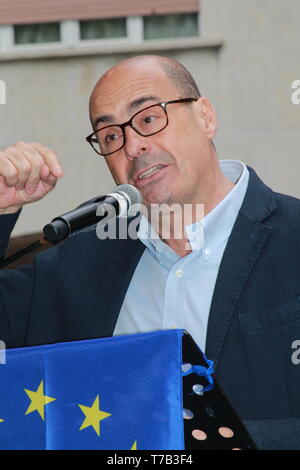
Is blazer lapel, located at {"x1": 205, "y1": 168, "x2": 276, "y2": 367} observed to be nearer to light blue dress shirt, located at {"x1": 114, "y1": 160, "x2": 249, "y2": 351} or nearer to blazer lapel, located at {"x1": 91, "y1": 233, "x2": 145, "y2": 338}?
light blue dress shirt, located at {"x1": 114, "y1": 160, "x2": 249, "y2": 351}

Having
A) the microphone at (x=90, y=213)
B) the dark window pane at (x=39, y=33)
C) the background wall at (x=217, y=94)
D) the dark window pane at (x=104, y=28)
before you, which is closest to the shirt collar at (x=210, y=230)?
the microphone at (x=90, y=213)

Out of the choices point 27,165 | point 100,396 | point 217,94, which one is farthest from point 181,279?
point 217,94

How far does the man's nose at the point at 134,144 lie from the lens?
6.93 feet

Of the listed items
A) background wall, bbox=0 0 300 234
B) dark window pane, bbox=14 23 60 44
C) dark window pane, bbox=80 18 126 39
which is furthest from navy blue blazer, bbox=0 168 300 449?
dark window pane, bbox=14 23 60 44

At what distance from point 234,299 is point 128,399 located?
31.5 inches

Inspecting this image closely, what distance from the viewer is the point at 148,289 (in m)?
2.19

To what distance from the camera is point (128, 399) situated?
1.20 m

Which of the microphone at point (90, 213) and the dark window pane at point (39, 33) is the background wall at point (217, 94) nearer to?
the dark window pane at point (39, 33)

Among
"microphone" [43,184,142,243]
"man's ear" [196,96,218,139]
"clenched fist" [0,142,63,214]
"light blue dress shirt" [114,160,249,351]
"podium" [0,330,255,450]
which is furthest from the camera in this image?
"man's ear" [196,96,218,139]

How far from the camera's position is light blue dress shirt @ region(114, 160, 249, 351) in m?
2.08

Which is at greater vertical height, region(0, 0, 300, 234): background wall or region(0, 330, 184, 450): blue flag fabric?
region(0, 0, 300, 234): background wall

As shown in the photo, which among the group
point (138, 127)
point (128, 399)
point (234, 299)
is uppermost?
point (138, 127)

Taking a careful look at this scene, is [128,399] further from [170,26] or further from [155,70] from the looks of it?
[170,26]

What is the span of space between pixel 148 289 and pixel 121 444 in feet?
3.30
